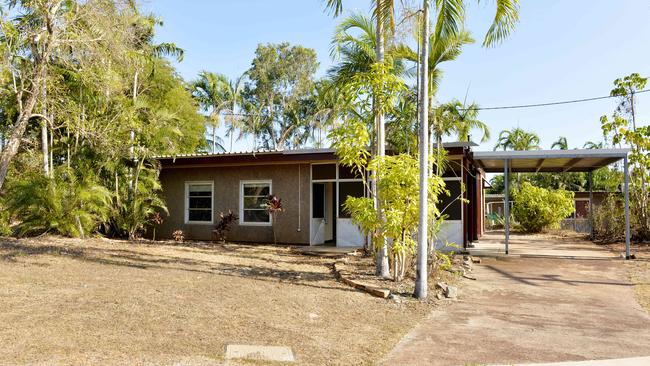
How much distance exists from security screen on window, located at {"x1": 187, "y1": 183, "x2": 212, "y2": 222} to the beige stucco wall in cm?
20

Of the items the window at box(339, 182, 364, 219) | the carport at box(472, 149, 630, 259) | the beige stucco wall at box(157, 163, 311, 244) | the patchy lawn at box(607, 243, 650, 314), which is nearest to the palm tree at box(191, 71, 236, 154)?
the beige stucco wall at box(157, 163, 311, 244)

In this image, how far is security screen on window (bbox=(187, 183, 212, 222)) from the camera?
16.7 meters

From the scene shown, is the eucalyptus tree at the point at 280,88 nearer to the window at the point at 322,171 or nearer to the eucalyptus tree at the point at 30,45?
the window at the point at 322,171

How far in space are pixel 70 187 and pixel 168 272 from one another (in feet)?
18.5

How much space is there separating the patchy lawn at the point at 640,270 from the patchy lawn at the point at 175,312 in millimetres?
3854

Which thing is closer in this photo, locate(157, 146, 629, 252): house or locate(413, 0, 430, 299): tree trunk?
locate(413, 0, 430, 299): tree trunk

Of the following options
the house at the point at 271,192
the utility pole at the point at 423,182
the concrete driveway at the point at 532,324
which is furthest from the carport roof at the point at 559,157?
the utility pole at the point at 423,182

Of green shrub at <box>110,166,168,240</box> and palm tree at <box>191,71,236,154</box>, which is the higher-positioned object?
palm tree at <box>191,71,236,154</box>

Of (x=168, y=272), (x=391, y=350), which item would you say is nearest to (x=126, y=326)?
(x=391, y=350)

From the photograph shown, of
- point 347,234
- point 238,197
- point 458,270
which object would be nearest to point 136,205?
point 238,197

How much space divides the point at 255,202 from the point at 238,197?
609 mm

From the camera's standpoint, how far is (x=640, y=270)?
10.9 meters

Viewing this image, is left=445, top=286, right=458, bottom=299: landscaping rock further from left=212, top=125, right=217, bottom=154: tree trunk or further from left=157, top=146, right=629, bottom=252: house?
left=212, top=125, right=217, bottom=154: tree trunk

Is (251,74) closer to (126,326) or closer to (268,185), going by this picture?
(268,185)
